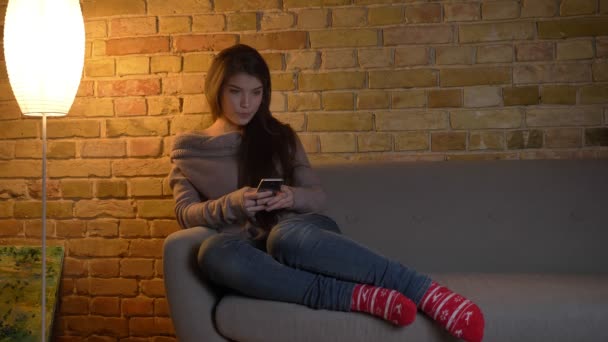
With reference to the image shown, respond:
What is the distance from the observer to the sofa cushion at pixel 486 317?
187cm

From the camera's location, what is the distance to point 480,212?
99.3 inches

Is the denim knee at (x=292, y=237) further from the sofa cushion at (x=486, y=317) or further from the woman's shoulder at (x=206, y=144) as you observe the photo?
the woman's shoulder at (x=206, y=144)

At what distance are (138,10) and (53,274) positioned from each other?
45.4 inches

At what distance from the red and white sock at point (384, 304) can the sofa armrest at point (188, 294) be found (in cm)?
41

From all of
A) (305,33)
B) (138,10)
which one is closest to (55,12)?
(138,10)

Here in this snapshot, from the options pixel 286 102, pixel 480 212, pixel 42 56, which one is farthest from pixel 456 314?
pixel 42 56

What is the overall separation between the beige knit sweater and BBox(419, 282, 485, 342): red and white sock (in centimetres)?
64

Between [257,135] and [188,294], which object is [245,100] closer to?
[257,135]

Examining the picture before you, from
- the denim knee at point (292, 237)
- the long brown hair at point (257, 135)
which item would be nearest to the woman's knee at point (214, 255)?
the denim knee at point (292, 237)

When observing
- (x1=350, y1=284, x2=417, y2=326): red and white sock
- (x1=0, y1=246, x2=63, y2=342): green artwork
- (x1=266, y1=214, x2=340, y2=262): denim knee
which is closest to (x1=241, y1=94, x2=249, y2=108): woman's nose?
(x1=266, y1=214, x2=340, y2=262): denim knee

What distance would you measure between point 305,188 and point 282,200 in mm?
147

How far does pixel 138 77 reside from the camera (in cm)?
303

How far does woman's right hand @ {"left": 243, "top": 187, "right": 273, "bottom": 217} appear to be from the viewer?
7.30ft

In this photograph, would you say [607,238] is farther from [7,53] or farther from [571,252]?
[7,53]
